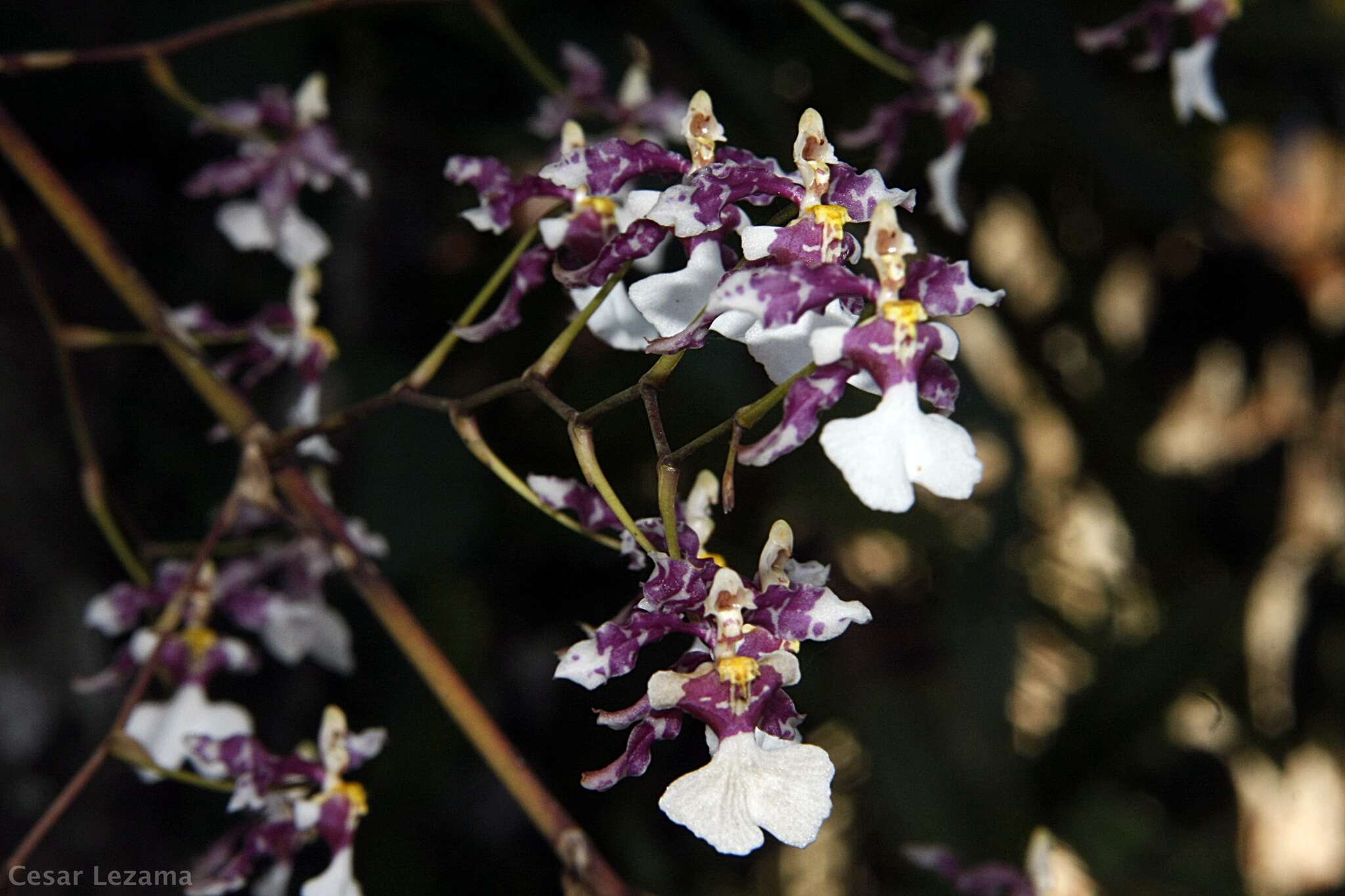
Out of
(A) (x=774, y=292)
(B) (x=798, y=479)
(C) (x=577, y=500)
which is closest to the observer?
(A) (x=774, y=292)

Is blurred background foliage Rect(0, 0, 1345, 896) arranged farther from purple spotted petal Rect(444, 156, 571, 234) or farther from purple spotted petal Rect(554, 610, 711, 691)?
purple spotted petal Rect(444, 156, 571, 234)

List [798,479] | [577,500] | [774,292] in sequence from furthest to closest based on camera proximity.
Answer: [798,479] < [577,500] < [774,292]

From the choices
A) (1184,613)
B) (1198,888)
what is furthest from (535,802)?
(1198,888)

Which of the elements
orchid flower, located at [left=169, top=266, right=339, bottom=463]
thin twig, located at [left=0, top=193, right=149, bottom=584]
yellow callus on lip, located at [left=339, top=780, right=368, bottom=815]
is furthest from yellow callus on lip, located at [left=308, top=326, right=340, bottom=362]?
yellow callus on lip, located at [left=339, top=780, right=368, bottom=815]

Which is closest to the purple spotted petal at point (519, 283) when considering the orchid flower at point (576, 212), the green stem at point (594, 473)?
the orchid flower at point (576, 212)

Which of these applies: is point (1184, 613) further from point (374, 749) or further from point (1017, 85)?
point (374, 749)

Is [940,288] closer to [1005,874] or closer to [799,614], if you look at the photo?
[799,614]

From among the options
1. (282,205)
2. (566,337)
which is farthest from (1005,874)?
(282,205)

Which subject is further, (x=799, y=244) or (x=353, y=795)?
(x=353, y=795)
